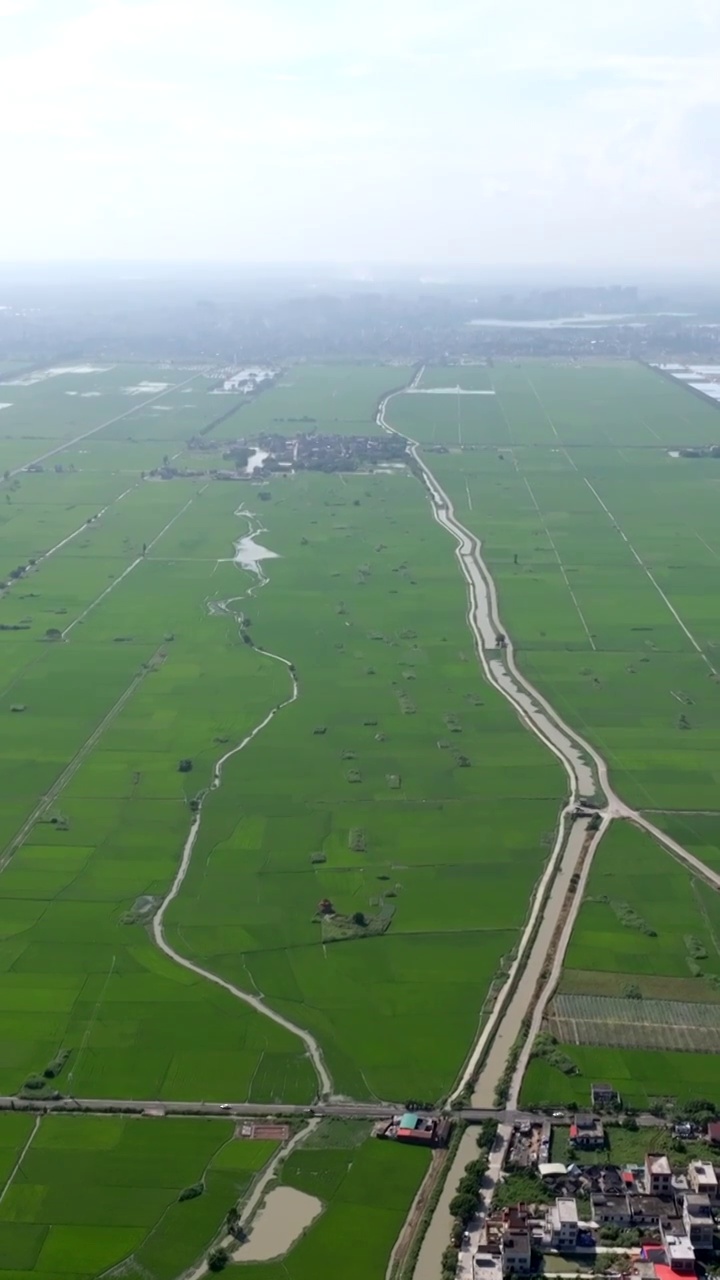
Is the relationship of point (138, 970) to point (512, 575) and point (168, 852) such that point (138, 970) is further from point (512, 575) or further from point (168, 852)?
point (512, 575)

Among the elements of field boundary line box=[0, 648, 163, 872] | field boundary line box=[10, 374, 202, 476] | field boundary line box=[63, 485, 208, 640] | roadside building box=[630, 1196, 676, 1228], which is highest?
field boundary line box=[10, 374, 202, 476]

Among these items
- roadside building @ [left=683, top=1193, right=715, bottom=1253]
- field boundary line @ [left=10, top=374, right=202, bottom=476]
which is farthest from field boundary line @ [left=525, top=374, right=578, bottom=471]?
roadside building @ [left=683, top=1193, right=715, bottom=1253]

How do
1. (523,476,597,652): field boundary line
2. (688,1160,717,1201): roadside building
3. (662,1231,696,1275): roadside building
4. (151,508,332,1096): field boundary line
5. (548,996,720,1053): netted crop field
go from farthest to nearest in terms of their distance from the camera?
(523,476,597,652): field boundary line < (548,996,720,1053): netted crop field < (151,508,332,1096): field boundary line < (688,1160,717,1201): roadside building < (662,1231,696,1275): roadside building

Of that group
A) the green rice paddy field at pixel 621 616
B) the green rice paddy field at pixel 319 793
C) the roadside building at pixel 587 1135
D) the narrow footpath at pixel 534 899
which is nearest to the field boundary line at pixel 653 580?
the green rice paddy field at pixel 621 616

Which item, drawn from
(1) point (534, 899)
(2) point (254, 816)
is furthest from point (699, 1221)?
(2) point (254, 816)

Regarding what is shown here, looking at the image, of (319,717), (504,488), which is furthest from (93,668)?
(504,488)

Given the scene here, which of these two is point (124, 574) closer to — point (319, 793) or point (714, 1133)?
point (319, 793)

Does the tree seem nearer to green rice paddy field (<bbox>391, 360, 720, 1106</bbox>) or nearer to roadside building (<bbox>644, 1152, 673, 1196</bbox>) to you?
roadside building (<bbox>644, 1152, 673, 1196</bbox>)
